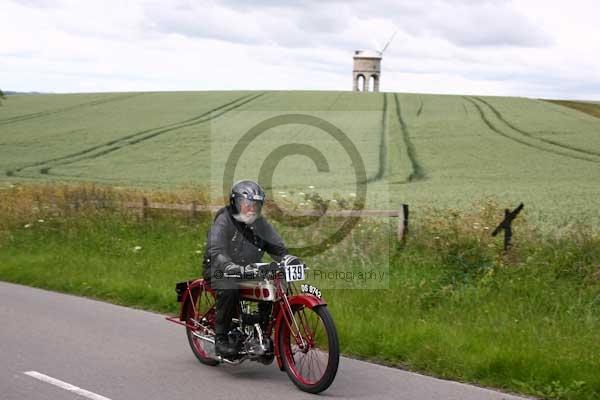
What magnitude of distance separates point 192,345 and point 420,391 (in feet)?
8.17

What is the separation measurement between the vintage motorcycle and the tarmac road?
0.18 metres

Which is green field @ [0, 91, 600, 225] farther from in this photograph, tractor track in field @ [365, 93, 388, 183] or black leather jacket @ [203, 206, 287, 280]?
black leather jacket @ [203, 206, 287, 280]

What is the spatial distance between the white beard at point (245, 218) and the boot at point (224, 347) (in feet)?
3.43

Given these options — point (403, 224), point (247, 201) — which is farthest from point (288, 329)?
point (403, 224)

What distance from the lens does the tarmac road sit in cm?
637

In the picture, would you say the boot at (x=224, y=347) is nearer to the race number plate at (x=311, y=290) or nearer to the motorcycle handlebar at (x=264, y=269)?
the motorcycle handlebar at (x=264, y=269)

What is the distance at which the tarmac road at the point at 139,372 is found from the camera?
20.9ft

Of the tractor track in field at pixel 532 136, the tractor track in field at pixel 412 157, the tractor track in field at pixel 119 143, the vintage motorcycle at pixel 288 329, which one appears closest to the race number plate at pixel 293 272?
the vintage motorcycle at pixel 288 329

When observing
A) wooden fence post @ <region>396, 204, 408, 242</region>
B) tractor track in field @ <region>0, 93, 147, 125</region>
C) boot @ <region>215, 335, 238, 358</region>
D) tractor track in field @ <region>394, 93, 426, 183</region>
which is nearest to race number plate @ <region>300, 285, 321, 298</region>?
boot @ <region>215, 335, 238, 358</region>

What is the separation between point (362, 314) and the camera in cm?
926

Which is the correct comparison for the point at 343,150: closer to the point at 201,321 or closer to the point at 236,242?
the point at 201,321

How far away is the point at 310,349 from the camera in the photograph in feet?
21.5

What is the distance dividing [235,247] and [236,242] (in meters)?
0.05

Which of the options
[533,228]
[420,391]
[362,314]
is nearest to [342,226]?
[533,228]
